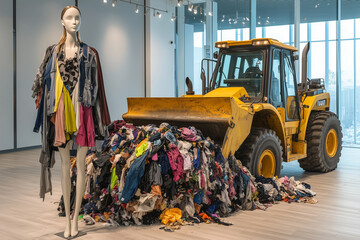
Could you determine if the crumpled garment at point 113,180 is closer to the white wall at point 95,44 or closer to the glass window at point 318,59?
the white wall at point 95,44

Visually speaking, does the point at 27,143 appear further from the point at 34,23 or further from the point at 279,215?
the point at 279,215

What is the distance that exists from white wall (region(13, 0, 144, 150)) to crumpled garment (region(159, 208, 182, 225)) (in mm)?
5667

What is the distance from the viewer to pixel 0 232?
360cm

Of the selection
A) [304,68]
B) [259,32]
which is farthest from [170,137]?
[259,32]

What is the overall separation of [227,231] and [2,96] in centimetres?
629

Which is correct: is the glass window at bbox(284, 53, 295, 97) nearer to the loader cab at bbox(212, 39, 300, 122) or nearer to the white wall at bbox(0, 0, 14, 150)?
the loader cab at bbox(212, 39, 300, 122)

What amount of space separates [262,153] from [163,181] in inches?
59.5

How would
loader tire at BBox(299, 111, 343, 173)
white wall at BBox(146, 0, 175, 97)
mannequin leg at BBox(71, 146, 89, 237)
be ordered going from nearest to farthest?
mannequin leg at BBox(71, 146, 89, 237), loader tire at BBox(299, 111, 343, 173), white wall at BBox(146, 0, 175, 97)

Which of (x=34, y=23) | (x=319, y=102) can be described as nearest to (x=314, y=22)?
(x=319, y=102)

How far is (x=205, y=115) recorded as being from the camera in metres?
4.53

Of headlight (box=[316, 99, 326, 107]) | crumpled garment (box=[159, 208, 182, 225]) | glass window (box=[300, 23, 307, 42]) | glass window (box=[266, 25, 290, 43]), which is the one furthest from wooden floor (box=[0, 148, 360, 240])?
glass window (box=[266, 25, 290, 43])

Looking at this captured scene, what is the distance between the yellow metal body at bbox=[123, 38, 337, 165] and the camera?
174 inches

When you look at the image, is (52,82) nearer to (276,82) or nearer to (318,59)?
(276,82)

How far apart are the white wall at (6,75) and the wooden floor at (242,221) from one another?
10.4 ft
